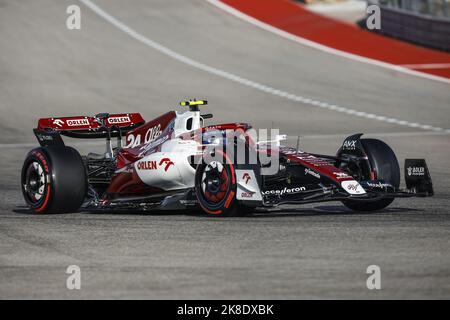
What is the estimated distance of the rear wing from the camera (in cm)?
1411

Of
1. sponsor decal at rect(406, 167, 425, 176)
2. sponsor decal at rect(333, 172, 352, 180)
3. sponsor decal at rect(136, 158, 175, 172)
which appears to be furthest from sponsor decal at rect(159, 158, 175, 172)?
sponsor decal at rect(406, 167, 425, 176)

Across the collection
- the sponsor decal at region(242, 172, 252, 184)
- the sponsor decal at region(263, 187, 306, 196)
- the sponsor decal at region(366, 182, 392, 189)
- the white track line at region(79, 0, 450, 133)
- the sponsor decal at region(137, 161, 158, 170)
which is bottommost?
the sponsor decal at region(263, 187, 306, 196)

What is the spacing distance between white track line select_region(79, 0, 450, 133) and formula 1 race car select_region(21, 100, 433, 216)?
11.0 metres

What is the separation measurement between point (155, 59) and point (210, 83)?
3.01 meters

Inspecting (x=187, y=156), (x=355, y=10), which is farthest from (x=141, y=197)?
(x=355, y=10)

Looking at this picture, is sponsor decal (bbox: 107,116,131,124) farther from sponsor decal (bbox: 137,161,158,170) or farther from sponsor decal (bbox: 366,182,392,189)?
sponsor decal (bbox: 366,182,392,189)

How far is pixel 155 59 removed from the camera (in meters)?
31.7

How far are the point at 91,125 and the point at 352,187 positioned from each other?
3.81 metres

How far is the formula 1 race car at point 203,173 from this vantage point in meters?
12.0

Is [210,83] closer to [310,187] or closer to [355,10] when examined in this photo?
[355,10]

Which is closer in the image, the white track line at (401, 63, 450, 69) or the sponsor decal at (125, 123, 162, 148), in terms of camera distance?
the sponsor decal at (125, 123, 162, 148)
